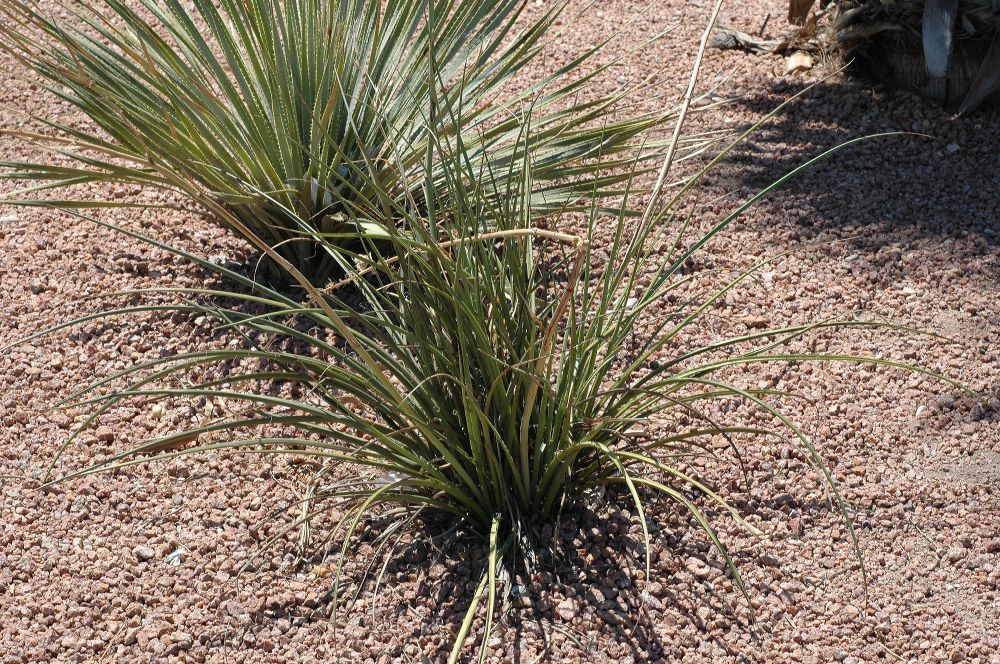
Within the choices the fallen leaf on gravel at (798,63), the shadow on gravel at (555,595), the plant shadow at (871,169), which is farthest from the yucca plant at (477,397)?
the fallen leaf on gravel at (798,63)

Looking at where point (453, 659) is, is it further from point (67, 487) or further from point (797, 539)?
point (67, 487)

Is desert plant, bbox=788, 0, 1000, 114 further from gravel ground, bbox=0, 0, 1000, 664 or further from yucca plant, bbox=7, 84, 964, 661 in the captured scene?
yucca plant, bbox=7, 84, 964, 661

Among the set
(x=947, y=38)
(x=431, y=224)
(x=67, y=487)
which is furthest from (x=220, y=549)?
(x=947, y=38)

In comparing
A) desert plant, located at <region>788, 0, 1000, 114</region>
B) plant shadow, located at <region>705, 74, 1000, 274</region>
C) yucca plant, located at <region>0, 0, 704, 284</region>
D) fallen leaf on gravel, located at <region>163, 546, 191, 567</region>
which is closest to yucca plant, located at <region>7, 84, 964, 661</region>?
fallen leaf on gravel, located at <region>163, 546, 191, 567</region>

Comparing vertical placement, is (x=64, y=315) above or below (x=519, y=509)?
above

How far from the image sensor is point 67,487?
2498 millimetres

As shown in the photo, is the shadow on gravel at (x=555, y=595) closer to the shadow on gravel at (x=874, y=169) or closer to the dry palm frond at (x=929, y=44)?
the shadow on gravel at (x=874, y=169)

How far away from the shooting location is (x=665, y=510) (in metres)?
2.37

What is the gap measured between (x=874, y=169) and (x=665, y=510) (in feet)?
5.56

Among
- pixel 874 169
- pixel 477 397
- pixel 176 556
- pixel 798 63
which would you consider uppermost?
pixel 798 63

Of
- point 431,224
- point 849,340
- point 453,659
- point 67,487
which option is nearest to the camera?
point 453,659

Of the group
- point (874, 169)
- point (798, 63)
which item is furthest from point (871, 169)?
point (798, 63)

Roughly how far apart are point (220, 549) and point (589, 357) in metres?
0.92

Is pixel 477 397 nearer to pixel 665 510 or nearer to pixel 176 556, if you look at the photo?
pixel 665 510
